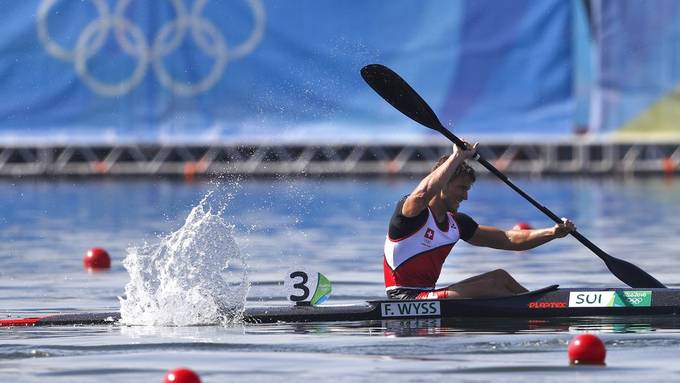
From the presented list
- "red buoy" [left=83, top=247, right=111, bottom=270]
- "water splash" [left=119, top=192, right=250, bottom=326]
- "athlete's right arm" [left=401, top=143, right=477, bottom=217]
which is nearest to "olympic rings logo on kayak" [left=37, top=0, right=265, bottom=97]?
"red buoy" [left=83, top=247, right=111, bottom=270]

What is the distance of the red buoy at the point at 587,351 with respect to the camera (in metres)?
9.27

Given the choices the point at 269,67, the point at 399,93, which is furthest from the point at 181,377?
the point at 269,67

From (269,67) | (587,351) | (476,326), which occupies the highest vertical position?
(269,67)

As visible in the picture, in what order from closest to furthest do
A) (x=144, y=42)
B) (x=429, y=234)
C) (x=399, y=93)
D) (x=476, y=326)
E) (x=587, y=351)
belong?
1. (x=587, y=351)
2. (x=476, y=326)
3. (x=429, y=234)
4. (x=399, y=93)
5. (x=144, y=42)

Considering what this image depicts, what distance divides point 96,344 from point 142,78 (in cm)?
2550

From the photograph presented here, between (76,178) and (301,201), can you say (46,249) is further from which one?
(76,178)

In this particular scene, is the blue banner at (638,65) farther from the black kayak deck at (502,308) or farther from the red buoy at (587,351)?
the red buoy at (587,351)

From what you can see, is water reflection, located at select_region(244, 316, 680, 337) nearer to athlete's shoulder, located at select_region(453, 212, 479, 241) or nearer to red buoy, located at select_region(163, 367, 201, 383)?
athlete's shoulder, located at select_region(453, 212, 479, 241)

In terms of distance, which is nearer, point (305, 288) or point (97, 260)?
point (305, 288)

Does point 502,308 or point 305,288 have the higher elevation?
point 305,288

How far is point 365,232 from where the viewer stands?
23016 millimetres

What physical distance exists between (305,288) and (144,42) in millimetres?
24315

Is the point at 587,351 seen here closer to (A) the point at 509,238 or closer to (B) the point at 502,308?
(B) the point at 502,308

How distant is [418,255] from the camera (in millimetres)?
12023
